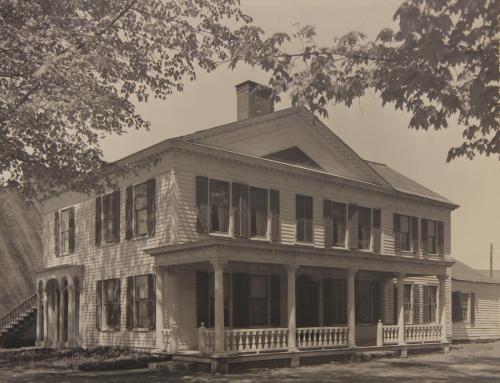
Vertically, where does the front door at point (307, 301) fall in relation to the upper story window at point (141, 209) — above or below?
below

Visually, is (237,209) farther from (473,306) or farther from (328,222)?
(473,306)

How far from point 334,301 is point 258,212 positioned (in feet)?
18.7

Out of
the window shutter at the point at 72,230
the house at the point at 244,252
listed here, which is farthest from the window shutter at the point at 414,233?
the window shutter at the point at 72,230

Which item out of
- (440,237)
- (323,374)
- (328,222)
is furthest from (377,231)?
(323,374)

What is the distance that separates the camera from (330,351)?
903 inches

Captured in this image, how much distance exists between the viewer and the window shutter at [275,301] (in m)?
24.4

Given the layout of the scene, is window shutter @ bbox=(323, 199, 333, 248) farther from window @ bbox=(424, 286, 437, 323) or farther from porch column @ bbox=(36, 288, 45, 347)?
porch column @ bbox=(36, 288, 45, 347)

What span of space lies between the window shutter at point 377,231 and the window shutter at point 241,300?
7582mm

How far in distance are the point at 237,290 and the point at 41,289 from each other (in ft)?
34.1

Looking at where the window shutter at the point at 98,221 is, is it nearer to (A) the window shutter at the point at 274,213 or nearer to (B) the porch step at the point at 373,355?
(A) the window shutter at the point at 274,213

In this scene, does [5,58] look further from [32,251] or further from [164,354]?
[32,251]

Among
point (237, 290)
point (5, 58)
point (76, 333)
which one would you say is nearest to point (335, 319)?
point (237, 290)

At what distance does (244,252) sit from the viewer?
20.4 metres

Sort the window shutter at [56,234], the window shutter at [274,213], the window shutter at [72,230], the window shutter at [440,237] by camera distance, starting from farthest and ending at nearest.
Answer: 1. the window shutter at [440,237]
2. the window shutter at [56,234]
3. the window shutter at [72,230]
4. the window shutter at [274,213]
